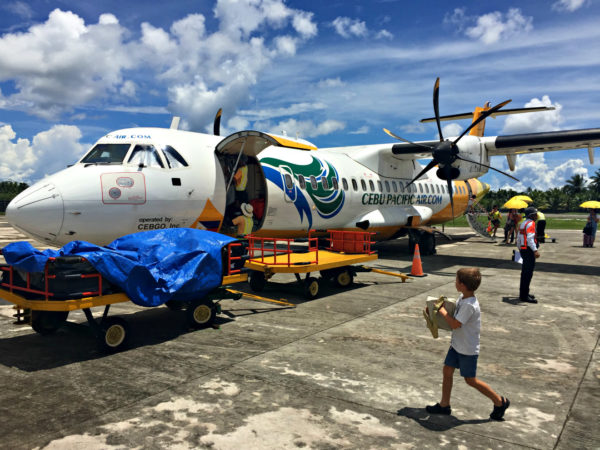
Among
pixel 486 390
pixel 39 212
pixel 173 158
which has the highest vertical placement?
pixel 173 158

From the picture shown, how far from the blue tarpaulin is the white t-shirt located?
394 cm

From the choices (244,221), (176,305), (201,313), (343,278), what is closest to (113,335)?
(201,313)

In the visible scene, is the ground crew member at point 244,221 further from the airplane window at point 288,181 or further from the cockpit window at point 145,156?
the cockpit window at point 145,156

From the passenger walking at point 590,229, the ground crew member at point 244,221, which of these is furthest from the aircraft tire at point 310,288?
the passenger walking at point 590,229

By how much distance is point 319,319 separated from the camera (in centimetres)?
780

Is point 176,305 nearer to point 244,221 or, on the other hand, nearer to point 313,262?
point 313,262

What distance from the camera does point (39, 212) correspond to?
7508 mm

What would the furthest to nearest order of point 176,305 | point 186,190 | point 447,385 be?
point 186,190, point 176,305, point 447,385

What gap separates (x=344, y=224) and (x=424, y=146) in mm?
4512

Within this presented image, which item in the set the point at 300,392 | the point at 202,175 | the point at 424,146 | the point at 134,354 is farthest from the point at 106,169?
the point at 424,146

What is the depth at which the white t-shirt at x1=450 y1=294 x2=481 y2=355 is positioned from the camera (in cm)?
400

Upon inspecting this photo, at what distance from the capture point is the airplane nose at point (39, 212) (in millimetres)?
7465

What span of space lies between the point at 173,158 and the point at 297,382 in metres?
6.08

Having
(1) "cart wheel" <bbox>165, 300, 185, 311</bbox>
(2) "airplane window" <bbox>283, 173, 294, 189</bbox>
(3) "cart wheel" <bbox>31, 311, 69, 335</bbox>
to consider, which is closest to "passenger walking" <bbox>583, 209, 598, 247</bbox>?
(2) "airplane window" <bbox>283, 173, 294, 189</bbox>
